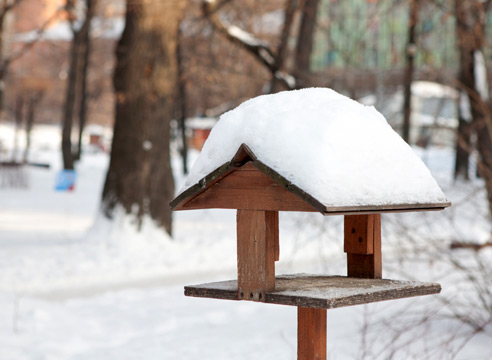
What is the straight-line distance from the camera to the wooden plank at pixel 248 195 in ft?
10.0

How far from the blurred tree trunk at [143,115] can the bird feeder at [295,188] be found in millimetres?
9535

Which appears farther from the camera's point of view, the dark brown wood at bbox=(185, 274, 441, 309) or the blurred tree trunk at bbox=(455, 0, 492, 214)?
the blurred tree trunk at bbox=(455, 0, 492, 214)

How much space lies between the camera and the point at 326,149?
2.97 meters

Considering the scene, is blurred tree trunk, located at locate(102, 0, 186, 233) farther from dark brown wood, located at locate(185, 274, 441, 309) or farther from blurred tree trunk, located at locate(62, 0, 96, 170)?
blurred tree trunk, located at locate(62, 0, 96, 170)

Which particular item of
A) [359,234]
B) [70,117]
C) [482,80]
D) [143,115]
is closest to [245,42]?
[143,115]

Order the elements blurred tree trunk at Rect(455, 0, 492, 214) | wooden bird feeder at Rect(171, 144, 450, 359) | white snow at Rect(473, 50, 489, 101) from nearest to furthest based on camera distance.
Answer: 1. wooden bird feeder at Rect(171, 144, 450, 359)
2. blurred tree trunk at Rect(455, 0, 492, 214)
3. white snow at Rect(473, 50, 489, 101)

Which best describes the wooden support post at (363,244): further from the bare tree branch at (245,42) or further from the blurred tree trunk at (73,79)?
the blurred tree trunk at (73,79)

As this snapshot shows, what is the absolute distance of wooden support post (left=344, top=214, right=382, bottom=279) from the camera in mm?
3451

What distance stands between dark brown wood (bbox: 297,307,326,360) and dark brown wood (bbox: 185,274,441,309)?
0.10m

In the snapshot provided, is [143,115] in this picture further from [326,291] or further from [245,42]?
[326,291]

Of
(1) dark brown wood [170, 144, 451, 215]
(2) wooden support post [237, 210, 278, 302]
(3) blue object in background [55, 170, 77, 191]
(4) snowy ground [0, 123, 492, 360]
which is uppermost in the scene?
(3) blue object in background [55, 170, 77, 191]

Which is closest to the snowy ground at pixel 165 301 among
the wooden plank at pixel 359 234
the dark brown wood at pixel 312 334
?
the wooden plank at pixel 359 234

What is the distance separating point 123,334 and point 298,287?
4.46m

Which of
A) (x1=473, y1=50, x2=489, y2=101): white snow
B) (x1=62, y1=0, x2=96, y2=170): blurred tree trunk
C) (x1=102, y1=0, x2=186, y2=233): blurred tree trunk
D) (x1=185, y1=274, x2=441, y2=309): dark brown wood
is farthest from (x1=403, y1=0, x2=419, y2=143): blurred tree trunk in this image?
(x1=62, y1=0, x2=96, y2=170): blurred tree trunk
